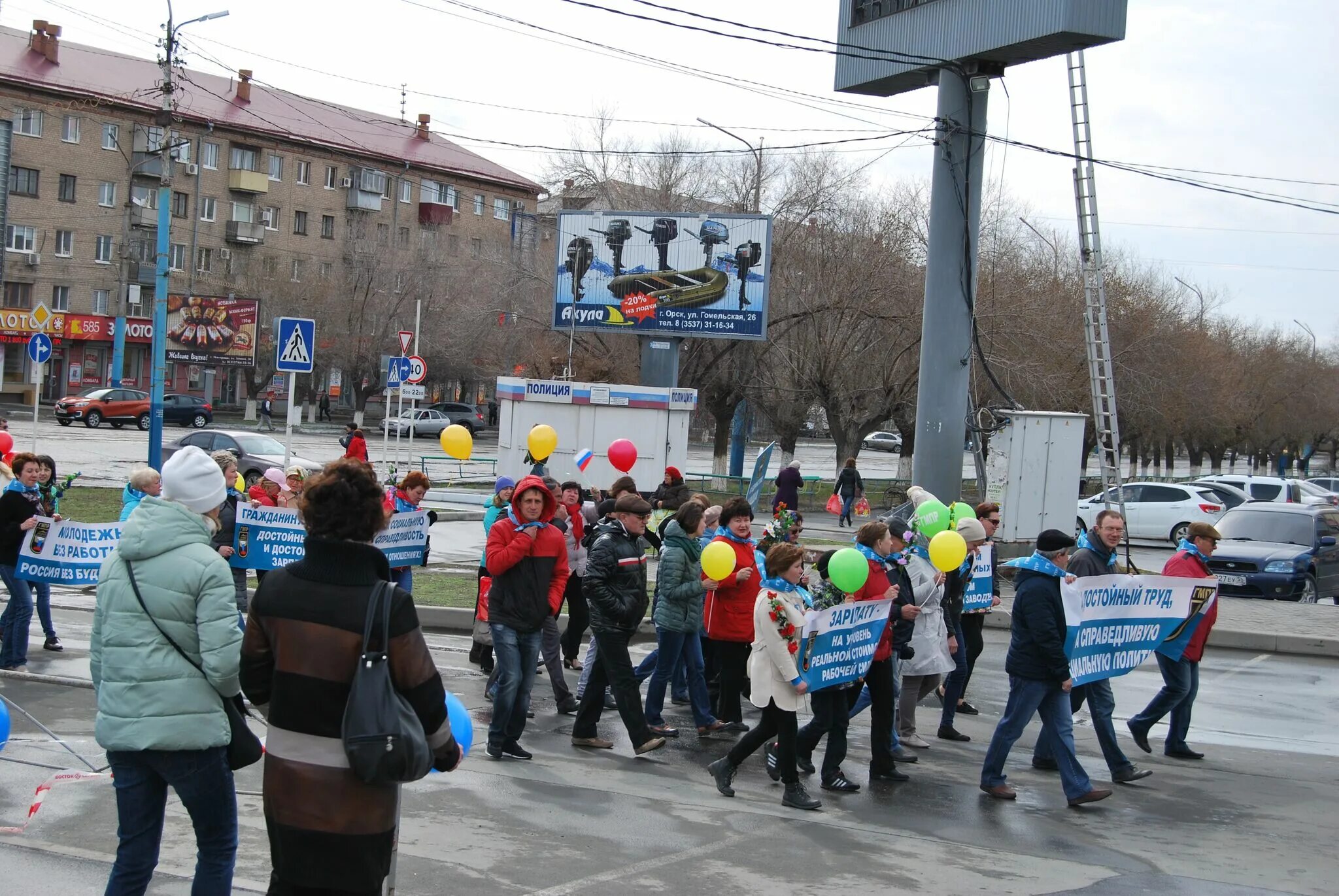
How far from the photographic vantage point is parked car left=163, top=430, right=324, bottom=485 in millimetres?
29906

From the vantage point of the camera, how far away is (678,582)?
910 centimetres

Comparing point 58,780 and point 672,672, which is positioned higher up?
point 672,672

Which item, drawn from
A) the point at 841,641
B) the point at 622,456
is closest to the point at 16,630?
the point at 841,641

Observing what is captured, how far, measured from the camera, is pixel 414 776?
3.61 m

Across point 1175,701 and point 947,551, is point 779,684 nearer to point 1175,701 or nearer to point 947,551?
point 947,551

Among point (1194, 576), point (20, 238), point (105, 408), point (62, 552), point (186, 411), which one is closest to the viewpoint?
point (1194, 576)

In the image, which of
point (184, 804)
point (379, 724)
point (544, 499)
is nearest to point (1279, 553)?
point (544, 499)

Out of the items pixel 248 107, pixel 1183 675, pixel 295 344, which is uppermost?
pixel 248 107

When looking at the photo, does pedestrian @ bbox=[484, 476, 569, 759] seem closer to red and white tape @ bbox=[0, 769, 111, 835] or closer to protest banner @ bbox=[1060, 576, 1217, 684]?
red and white tape @ bbox=[0, 769, 111, 835]

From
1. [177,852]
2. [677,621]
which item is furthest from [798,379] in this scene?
[177,852]

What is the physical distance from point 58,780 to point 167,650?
130 inches

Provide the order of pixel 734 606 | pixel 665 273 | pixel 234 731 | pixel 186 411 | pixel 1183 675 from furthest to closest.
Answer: pixel 186 411 < pixel 665 273 < pixel 1183 675 < pixel 734 606 < pixel 234 731

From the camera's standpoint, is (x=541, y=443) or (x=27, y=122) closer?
(x=541, y=443)

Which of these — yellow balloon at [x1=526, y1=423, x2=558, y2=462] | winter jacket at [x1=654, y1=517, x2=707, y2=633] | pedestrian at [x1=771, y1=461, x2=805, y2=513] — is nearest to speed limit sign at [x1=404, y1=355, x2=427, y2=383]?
pedestrian at [x1=771, y1=461, x2=805, y2=513]
